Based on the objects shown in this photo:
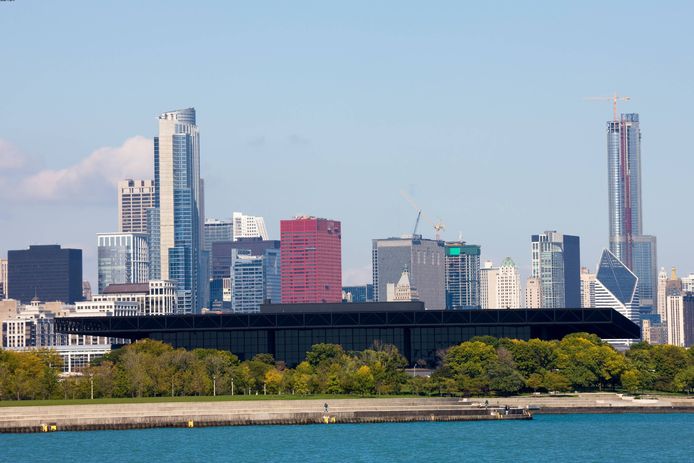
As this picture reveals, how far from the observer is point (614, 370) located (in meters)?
177

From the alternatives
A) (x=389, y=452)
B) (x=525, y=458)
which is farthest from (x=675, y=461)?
(x=389, y=452)

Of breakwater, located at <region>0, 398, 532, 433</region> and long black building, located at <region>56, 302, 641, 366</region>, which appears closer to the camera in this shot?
breakwater, located at <region>0, 398, 532, 433</region>

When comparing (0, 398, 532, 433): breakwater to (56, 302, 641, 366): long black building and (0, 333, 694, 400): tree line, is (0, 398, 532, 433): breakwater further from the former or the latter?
(56, 302, 641, 366): long black building

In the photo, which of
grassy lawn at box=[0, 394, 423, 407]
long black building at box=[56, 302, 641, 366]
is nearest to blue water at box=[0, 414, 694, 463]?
grassy lawn at box=[0, 394, 423, 407]

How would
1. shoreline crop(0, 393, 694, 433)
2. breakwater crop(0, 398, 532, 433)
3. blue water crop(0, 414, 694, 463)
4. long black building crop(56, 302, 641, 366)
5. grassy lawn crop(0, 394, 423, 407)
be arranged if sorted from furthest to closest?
long black building crop(56, 302, 641, 366)
grassy lawn crop(0, 394, 423, 407)
shoreline crop(0, 393, 694, 433)
breakwater crop(0, 398, 532, 433)
blue water crop(0, 414, 694, 463)

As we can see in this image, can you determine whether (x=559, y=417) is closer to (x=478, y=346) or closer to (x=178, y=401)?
(x=478, y=346)

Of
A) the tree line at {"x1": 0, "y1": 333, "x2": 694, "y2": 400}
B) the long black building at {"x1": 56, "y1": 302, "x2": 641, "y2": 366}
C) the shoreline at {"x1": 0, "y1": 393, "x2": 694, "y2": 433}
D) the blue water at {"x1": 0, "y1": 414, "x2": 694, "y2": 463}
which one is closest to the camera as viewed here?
the blue water at {"x1": 0, "y1": 414, "x2": 694, "y2": 463}

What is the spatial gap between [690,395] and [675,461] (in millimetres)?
63145

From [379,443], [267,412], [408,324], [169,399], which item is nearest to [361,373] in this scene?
[267,412]

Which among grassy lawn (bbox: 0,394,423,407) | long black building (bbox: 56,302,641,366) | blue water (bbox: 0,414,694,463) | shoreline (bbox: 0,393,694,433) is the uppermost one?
long black building (bbox: 56,302,641,366)

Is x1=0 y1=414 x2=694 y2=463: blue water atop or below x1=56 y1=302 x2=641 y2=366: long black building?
below

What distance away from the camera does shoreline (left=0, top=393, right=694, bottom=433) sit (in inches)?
5605

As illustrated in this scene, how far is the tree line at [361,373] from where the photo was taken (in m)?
163

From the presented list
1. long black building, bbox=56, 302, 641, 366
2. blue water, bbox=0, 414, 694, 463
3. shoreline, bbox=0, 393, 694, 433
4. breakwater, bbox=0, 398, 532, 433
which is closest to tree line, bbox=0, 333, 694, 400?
shoreline, bbox=0, 393, 694, 433
